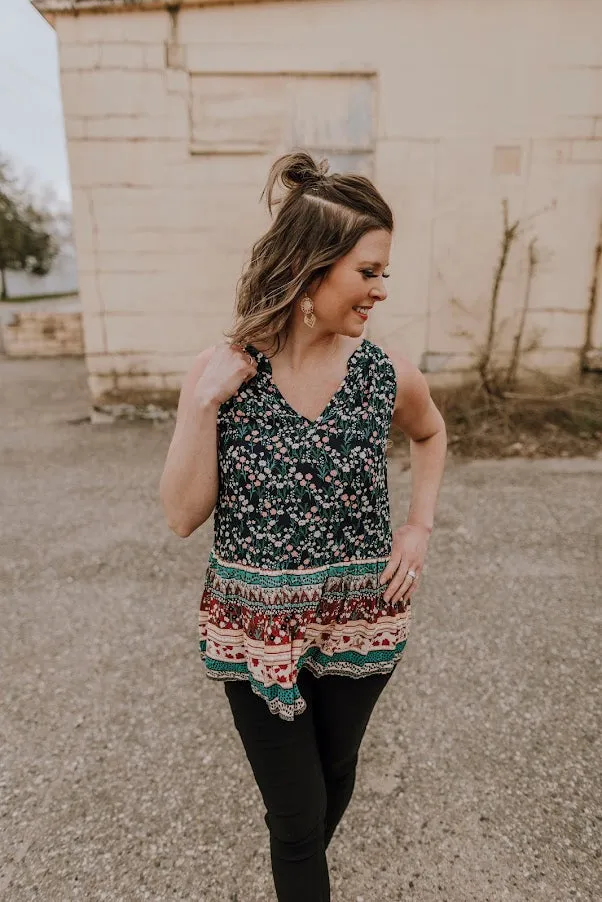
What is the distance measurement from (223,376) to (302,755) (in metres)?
0.85

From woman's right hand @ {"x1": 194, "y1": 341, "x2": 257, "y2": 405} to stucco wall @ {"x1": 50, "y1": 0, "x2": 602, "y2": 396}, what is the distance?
548 centimetres

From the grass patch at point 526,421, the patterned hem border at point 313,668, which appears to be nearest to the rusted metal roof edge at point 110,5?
the grass patch at point 526,421

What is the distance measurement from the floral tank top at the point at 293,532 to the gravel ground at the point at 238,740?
88 cm

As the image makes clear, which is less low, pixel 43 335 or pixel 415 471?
pixel 415 471

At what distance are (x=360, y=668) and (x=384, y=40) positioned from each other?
20.8 ft

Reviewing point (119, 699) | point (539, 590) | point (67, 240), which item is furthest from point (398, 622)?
point (67, 240)

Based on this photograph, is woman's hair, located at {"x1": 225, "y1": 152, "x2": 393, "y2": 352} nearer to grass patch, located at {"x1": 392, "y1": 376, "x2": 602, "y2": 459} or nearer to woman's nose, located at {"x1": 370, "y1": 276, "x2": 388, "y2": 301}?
woman's nose, located at {"x1": 370, "y1": 276, "x2": 388, "y2": 301}

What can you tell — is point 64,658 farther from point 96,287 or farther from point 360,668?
point 96,287

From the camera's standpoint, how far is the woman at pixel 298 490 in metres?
1.29

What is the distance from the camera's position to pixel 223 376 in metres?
1.26

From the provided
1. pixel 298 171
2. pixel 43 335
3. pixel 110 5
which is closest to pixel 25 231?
pixel 43 335

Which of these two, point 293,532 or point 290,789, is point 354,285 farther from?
point 290,789

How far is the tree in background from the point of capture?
2348cm

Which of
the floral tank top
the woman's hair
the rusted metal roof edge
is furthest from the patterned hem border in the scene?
the rusted metal roof edge
